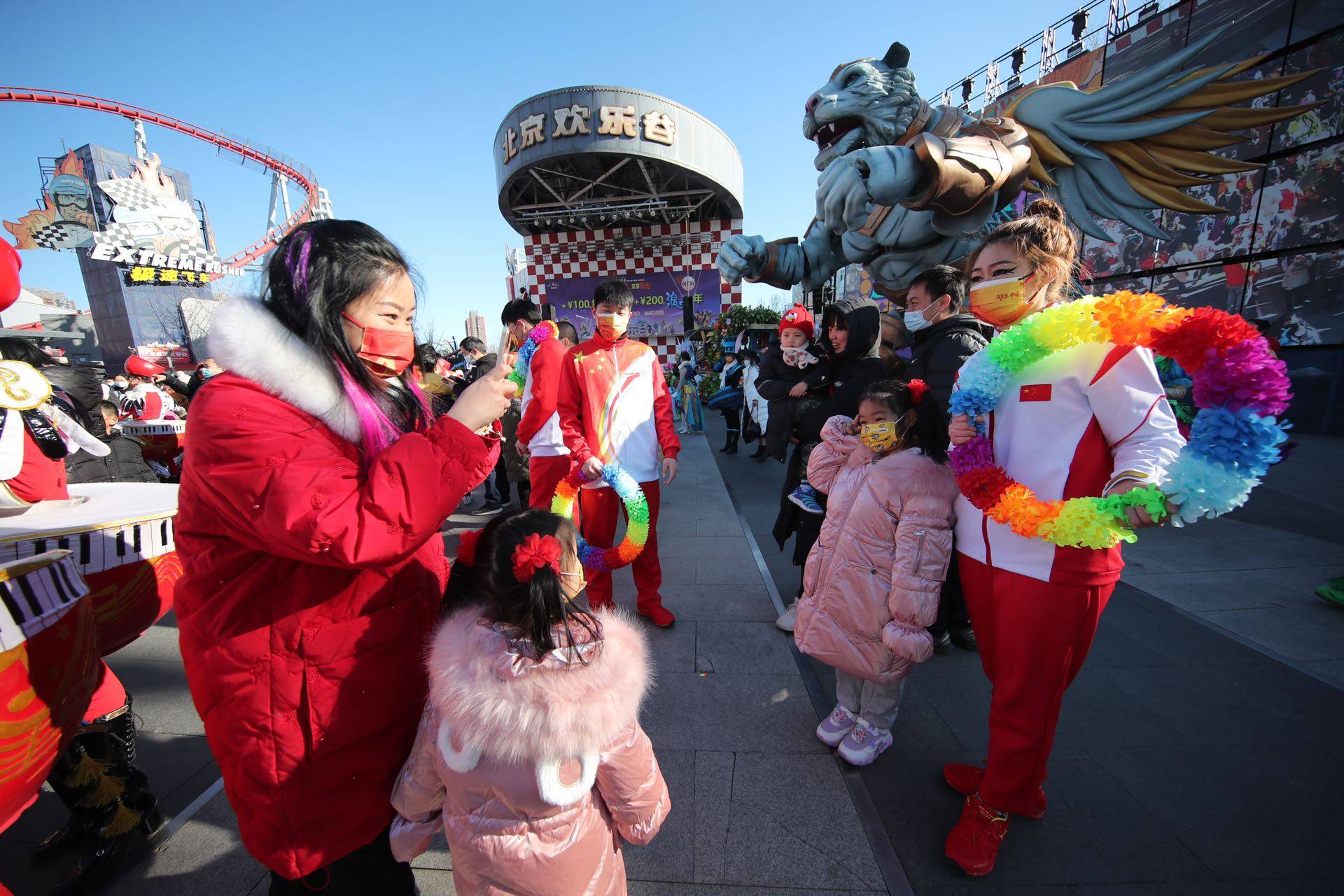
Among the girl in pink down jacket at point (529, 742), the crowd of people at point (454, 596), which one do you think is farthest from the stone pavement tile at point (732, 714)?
the girl in pink down jacket at point (529, 742)

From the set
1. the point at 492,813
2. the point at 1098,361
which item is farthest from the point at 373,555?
the point at 1098,361

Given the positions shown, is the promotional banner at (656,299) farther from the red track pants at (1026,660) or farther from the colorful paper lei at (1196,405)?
the red track pants at (1026,660)

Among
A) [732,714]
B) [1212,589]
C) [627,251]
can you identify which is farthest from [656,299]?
[732,714]

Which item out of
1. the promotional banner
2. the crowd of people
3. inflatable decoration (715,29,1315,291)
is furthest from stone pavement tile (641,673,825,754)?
the promotional banner

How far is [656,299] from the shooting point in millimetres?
12805

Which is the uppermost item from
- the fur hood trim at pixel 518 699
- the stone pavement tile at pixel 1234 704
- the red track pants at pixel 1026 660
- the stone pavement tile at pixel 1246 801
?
the fur hood trim at pixel 518 699

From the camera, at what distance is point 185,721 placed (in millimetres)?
2311

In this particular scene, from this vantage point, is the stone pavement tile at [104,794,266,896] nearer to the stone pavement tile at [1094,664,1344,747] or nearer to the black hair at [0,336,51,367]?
the black hair at [0,336,51,367]

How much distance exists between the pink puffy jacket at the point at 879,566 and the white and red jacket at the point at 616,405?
116 cm

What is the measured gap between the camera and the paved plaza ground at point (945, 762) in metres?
1.55

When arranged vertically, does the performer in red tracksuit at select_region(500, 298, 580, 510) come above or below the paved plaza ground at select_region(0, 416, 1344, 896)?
above

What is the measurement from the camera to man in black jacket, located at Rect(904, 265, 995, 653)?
7.14 feet

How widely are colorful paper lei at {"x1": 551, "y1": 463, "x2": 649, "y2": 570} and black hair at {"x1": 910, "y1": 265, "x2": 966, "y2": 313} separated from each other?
5.50 feet

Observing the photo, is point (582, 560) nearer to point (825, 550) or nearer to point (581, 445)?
point (581, 445)
